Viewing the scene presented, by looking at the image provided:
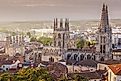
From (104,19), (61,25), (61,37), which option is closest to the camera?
(104,19)

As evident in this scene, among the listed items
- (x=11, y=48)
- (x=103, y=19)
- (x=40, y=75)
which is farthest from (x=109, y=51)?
(x=40, y=75)

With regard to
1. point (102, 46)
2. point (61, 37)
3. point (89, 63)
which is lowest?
point (89, 63)

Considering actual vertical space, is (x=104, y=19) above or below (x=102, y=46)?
above

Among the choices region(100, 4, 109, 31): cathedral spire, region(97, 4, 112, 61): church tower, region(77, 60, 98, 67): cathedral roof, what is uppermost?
region(100, 4, 109, 31): cathedral spire

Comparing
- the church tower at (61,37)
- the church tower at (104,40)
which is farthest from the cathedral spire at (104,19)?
the church tower at (61,37)

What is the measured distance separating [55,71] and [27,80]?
7.62 metres

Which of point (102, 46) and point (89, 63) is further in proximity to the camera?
point (102, 46)

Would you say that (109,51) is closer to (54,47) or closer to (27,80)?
(54,47)

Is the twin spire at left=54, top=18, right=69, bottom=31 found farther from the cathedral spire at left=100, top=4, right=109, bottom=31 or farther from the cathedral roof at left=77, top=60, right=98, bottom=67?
the cathedral roof at left=77, top=60, right=98, bottom=67

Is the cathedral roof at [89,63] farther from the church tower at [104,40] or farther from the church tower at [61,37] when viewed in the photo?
the church tower at [61,37]

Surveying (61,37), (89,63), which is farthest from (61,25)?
(89,63)

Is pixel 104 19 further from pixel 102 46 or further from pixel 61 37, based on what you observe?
pixel 61 37

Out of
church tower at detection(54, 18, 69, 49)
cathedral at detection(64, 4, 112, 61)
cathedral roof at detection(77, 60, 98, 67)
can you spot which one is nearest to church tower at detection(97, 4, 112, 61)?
cathedral at detection(64, 4, 112, 61)

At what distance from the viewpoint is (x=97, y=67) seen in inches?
1045
